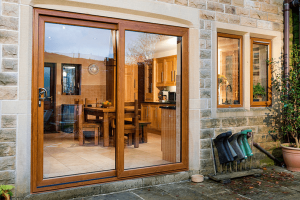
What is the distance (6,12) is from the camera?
3295 mm

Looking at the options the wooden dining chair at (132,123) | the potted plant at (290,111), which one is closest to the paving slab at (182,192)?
the wooden dining chair at (132,123)

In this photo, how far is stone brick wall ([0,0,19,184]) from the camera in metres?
3.28

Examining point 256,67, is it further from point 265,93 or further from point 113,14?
point 113,14

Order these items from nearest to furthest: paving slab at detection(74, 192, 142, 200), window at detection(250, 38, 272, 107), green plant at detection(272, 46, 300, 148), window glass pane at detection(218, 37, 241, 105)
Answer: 1. paving slab at detection(74, 192, 142, 200)
2. window glass pane at detection(218, 37, 241, 105)
3. green plant at detection(272, 46, 300, 148)
4. window at detection(250, 38, 272, 107)

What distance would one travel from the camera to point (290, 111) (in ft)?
17.3

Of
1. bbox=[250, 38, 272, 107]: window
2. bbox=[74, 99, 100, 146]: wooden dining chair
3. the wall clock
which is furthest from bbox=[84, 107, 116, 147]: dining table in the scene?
bbox=[250, 38, 272, 107]: window

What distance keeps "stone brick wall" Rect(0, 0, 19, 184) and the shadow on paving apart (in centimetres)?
99

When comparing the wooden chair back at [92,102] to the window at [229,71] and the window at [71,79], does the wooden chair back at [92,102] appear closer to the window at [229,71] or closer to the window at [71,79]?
the window at [71,79]

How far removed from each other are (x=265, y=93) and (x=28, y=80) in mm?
4297

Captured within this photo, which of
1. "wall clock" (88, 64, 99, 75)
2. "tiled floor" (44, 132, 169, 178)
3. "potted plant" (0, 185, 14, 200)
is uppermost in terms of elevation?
"wall clock" (88, 64, 99, 75)

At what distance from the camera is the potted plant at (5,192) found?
3010 mm

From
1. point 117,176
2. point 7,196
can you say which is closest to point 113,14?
point 117,176

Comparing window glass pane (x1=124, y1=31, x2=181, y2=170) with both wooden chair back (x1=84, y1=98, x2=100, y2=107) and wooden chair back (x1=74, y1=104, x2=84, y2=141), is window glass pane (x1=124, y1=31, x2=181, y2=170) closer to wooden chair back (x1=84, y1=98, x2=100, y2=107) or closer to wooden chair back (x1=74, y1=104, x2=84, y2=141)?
wooden chair back (x1=84, y1=98, x2=100, y2=107)

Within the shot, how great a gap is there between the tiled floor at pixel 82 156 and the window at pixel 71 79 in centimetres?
62
